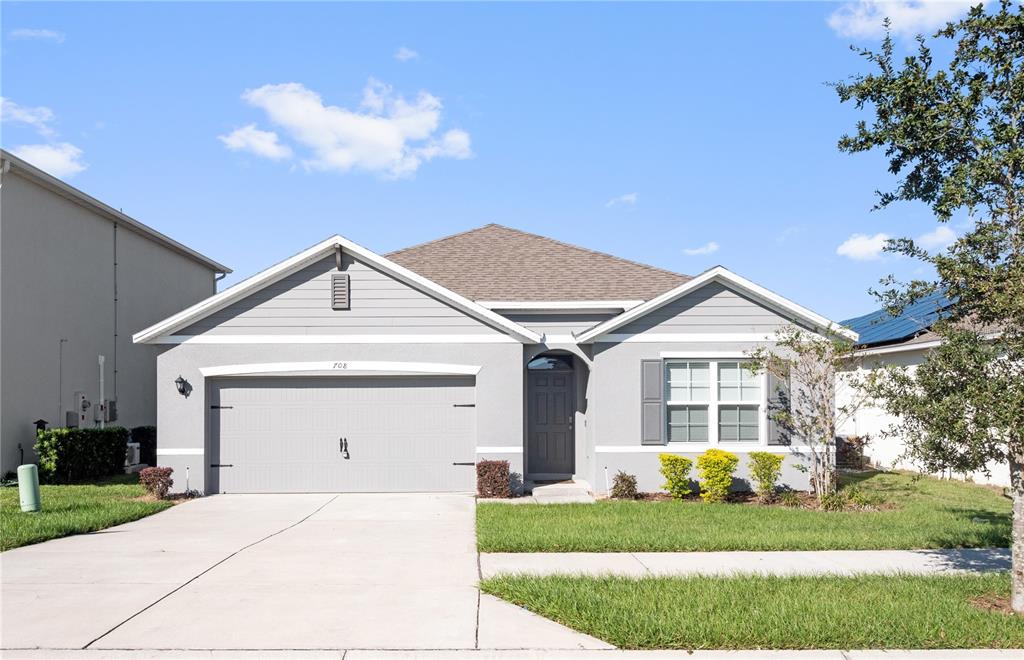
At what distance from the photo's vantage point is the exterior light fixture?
49.3ft

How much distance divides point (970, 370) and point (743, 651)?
3.27 meters

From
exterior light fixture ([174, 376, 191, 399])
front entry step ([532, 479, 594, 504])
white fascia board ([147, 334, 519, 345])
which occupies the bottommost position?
front entry step ([532, 479, 594, 504])

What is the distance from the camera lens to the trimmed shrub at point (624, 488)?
14.5 m

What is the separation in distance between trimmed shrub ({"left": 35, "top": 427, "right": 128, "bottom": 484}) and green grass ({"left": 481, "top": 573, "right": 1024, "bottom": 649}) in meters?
12.5

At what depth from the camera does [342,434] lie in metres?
15.3

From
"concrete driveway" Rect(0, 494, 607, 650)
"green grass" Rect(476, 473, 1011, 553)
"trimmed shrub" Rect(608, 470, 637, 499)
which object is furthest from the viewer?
"trimmed shrub" Rect(608, 470, 637, 499)

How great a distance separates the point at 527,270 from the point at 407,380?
5026mm

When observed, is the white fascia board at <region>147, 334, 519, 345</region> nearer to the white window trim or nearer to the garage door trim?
the garage door trim

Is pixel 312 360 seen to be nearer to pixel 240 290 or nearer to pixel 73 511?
pixel 240 290

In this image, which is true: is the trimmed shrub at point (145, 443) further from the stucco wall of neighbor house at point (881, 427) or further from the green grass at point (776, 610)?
the stucco wall of neighbor house at point (881, 427)

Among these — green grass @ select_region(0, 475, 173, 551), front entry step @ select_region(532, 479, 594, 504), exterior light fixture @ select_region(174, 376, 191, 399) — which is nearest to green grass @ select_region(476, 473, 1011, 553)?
front entry step @ select_region(532, 479, 594, 504)

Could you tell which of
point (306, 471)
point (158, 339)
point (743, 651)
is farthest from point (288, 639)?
point (158, 339)

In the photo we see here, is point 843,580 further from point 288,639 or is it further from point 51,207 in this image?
point 51,207

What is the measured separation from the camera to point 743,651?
246 inches
